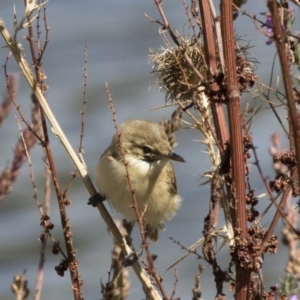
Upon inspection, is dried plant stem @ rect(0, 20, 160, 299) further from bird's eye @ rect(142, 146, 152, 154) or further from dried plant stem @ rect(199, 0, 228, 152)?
bird's eye @ rect(142, 146, 152, 154)

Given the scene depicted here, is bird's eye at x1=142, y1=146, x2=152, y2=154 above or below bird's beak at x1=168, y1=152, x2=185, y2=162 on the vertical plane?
above

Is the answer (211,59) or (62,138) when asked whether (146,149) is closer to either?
(62,138)

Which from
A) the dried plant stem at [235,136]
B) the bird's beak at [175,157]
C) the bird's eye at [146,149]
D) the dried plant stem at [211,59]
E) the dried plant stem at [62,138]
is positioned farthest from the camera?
the bird's eye at [146,149]

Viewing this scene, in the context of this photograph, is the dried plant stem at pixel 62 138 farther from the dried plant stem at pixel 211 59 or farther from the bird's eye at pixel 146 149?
the bird's eye at pixel 146 149

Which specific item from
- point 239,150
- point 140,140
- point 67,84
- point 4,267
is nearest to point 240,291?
point 239,150

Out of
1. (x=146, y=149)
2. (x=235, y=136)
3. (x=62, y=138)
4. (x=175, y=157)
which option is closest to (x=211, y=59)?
(x=235, y=136)

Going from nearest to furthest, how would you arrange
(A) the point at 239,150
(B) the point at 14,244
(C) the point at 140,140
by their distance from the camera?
(A) the point at 239,150, (C) the point at 140,140, (B) the point at 14,244

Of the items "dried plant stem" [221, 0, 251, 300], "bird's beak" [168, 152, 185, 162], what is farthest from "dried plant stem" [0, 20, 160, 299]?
"bird's beak" [168, 152, 185, 162]

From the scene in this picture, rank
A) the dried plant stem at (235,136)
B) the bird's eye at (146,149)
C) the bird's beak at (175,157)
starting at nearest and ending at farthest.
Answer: the dried plant stem at (235,136) < the bird's beak at (175,157) < the bird's eye at (146,149)

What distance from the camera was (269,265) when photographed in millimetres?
8719

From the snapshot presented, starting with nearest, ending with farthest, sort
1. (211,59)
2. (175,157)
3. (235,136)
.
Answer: (235,136) < (211,59) < (175,157)

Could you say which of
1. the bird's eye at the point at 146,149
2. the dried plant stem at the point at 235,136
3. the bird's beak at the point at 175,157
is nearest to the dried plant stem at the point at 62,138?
the dried plant stem at the point at 235,136

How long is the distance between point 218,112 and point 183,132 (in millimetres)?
7367

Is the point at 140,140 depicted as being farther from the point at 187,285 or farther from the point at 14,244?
the point at 14,244
